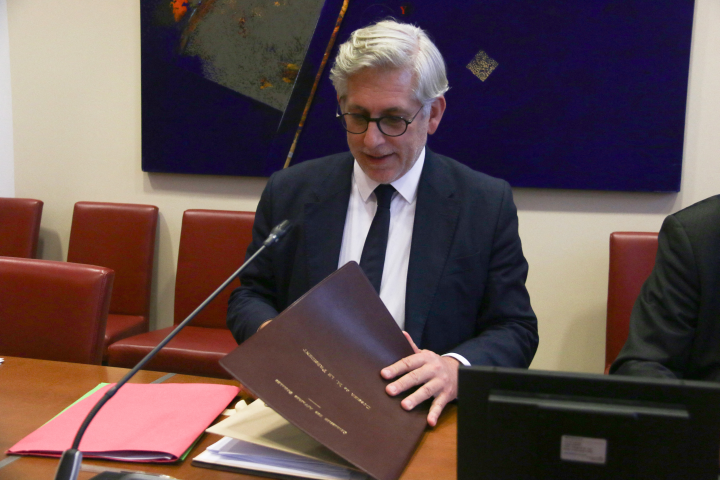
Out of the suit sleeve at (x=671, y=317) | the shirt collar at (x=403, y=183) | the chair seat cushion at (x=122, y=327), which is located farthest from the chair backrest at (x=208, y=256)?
the suit sleeve at (x=671, y=317)

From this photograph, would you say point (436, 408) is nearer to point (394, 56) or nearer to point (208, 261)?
point (394, 56)

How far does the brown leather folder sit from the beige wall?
63.9 inches

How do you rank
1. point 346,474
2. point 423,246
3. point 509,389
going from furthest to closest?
point 423,246 → point 346,474 → point 509,389

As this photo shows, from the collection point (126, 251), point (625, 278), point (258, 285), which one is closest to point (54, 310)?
point (258, 285)

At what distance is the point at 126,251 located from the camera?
2.66 metres

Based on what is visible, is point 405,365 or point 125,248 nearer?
point 405,365

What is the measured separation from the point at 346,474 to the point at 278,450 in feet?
0.38

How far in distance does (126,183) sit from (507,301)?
2.22 metres

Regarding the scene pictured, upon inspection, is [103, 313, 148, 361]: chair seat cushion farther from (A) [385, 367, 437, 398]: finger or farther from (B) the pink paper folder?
(A) [385, 367, 437, 398]: finger

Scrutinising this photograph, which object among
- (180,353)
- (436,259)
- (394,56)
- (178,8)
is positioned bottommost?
(180,353)

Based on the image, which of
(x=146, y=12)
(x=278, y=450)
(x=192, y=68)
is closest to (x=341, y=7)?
(x=192, y=68)

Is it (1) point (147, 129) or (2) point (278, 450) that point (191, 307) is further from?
(2) point (278, 450)

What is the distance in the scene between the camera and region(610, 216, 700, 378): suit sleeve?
3.64 feet

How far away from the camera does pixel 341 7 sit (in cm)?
245
